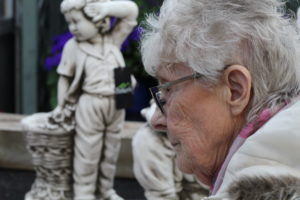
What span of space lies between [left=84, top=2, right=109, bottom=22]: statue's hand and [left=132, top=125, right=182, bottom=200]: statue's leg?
913 mm

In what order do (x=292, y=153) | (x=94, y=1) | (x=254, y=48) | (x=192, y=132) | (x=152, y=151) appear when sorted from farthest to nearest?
(x=94, y=1), (x=152, y=151), (x=192, y=132), (x=254, y=48), (x=292, y=153)

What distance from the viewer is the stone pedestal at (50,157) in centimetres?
430

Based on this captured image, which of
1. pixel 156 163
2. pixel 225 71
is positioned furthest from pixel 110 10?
pixel 225 71

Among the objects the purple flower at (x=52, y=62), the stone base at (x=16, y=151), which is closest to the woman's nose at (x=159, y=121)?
the stone base at (x=16, y=151)

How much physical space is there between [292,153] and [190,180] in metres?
2.53

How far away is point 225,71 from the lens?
4.17ft

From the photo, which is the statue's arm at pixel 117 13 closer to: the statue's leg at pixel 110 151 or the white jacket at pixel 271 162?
the statue's leg at pixel 110 151

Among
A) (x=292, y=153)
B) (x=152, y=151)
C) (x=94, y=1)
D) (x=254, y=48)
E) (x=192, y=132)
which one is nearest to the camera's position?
(x=292, y=153)

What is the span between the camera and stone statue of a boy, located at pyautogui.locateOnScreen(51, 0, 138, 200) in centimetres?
415

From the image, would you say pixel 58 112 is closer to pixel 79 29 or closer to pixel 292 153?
pixel 79 29

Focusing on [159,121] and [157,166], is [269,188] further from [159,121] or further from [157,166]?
[157,166]

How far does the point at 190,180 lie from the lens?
143 inches

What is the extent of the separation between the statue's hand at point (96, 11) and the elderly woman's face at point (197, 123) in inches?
108

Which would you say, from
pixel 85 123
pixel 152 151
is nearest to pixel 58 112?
pixel 85 123
